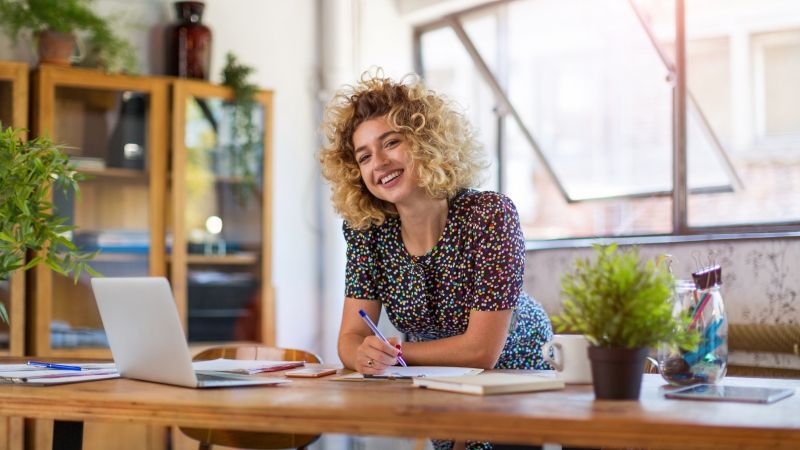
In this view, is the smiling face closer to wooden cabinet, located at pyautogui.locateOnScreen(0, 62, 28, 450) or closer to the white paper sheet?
the white paper sheet

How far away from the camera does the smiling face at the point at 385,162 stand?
2422 mm

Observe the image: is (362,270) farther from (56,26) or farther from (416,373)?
(56,26)

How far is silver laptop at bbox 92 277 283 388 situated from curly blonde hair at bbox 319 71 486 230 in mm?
767

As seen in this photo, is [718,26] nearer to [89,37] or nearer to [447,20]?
[447,20]

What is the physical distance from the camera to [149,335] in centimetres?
178

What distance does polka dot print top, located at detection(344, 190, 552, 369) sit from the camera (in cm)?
229

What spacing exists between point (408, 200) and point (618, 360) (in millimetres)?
1051

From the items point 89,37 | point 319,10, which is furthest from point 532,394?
point 319,10

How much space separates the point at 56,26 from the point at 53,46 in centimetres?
9

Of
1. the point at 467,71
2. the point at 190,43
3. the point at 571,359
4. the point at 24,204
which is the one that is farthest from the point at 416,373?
the point at 467,71

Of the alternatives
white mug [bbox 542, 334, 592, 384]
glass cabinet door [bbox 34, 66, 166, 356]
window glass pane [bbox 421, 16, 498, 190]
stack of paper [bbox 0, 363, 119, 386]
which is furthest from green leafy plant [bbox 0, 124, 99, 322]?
window glass pane [bbox 421, 16, 498, 190]

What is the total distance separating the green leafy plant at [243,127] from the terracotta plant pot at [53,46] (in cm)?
73

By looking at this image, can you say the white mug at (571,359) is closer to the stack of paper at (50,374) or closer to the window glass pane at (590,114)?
the stack of paper at (50,374)

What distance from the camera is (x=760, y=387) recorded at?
1676 mm
